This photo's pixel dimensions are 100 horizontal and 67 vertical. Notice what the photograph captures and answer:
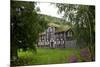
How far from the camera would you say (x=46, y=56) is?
2.25m

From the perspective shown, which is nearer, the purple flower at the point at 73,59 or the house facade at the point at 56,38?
the house facade at the point at 56,38

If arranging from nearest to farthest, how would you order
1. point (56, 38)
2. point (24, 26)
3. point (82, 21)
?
1. point (24, 26)
2. point (56, 38)
3. point (82, 21)

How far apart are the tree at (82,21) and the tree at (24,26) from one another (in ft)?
1.31

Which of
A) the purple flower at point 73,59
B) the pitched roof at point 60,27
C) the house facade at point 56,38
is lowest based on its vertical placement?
the purple flower at point 73,59

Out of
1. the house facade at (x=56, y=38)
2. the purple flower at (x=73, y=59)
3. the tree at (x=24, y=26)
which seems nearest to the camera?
the tree at (x=24, y=26)

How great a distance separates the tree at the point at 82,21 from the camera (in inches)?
92.8

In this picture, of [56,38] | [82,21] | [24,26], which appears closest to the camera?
[24,26]

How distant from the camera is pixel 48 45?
226 centimetres

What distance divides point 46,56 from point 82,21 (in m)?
0.72

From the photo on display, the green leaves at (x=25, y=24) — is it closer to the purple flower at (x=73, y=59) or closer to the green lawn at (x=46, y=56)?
the green lawn at (x=46, y=56)

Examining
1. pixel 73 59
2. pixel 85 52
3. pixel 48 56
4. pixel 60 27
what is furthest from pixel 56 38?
pixel 85 52

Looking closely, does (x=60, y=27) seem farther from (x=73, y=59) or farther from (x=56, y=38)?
(x=73, y=59)

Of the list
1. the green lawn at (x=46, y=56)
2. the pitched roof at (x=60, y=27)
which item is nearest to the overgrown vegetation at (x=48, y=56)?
the green lawn at (x=46, y=56)
